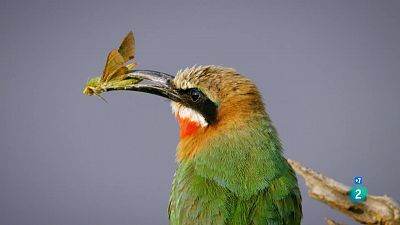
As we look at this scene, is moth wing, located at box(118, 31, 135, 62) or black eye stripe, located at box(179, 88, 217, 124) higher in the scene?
moth wing, located at box(118, 31, 135, 62)

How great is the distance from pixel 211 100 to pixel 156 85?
32 cm

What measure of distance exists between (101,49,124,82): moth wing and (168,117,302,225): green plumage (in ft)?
2.00

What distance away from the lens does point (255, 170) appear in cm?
327

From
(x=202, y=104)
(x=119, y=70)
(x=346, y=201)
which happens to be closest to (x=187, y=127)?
(x=202, y=104)

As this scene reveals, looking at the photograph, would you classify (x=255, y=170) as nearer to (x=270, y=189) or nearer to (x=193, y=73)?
(x=270, y=189)

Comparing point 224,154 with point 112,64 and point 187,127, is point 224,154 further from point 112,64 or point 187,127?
point 112,64

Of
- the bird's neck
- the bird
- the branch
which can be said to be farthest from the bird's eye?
the branch

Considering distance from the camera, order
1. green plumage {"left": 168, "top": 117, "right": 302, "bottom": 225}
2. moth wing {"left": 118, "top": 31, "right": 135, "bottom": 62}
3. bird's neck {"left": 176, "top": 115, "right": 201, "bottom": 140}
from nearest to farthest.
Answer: green plumage {"left": 168, "top": 117, "right": 302, "bottom": 225}
bird's neck {"left": 176, "top": 115, "right": 201, "bottom": 140}
moth wing {"left": 118, "top": 31, "right": 135, "bottom": 62}

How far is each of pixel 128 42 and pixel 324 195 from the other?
48.7 inches

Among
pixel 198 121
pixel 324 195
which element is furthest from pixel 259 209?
pixel 198 121

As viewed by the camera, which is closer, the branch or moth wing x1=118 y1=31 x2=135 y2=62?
the branch

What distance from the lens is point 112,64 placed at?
12.0 ft

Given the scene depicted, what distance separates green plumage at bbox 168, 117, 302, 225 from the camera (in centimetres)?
317

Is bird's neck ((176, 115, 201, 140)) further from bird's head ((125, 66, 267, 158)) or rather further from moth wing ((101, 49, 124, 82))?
moth wing ((101, 49, 124, 82))
